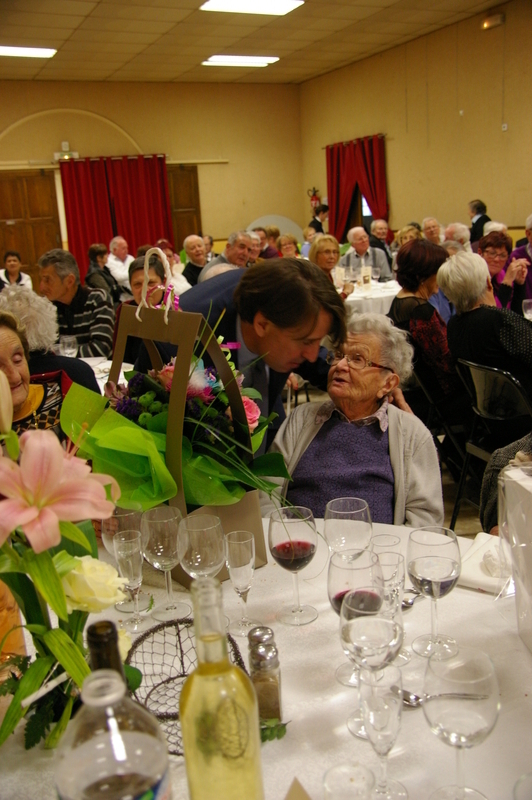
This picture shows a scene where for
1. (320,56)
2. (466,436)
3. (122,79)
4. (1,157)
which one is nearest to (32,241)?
(1,157)

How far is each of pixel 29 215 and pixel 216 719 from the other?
36.7 ft

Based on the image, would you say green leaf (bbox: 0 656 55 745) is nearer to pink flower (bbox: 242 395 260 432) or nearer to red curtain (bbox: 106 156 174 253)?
pink flower (bbox: 242 395 260 432)

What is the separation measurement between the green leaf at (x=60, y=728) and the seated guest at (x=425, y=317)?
2990 mm

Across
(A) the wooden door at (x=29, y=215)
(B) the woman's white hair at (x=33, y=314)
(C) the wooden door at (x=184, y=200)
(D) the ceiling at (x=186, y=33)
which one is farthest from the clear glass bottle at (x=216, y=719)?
(C) the wooden door at (x=184, y=200)

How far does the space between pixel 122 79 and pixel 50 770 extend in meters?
11.3

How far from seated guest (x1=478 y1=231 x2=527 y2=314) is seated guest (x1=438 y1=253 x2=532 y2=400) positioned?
184 cm

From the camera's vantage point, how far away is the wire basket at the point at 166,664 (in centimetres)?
102

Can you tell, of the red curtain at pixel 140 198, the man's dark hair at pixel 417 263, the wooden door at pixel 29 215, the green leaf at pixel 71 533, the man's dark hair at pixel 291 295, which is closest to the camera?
the green leaf at pixel 71 533

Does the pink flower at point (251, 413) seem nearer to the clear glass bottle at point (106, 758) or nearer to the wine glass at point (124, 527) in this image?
the wine glass at point (124, 527)

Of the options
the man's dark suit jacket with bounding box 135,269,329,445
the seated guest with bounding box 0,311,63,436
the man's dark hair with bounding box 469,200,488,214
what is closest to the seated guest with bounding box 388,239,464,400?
the man's dark suit jacket with bounding box 135,269,329,445

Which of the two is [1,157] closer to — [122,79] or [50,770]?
[122,79]

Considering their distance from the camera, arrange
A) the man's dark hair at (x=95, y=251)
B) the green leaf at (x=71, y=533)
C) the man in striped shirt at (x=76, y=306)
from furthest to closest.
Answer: the man's dark hair at (x=95, y=251), the man in striped shirt at (x=76, y=306), the green leaf at (x=71, y=533)

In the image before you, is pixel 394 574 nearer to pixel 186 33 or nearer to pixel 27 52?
pixel 186 33

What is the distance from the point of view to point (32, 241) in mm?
10914
